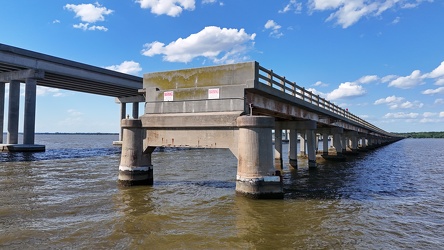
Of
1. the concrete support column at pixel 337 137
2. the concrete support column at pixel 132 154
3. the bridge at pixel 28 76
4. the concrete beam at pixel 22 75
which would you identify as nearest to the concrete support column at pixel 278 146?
the concrete support column at pixel 337 137

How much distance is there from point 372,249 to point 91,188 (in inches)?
475

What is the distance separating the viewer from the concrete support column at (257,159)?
10.9 meters

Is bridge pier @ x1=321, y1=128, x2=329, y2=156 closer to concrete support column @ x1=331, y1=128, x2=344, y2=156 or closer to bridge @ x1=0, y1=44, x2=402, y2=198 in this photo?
concrete support column @ x1=331, y1=128, x2=344, y2=156

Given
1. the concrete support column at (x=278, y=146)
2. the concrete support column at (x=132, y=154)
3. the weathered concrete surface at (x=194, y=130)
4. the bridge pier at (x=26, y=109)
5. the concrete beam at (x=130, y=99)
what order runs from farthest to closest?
the concrete beam at (x=130, y=99) < the bridge pier at (x=26, y=109) < the concrete support column at (x=278, y=146) < the concrete support column at (x=132, y=154) < the weathered concrete surface at (x=194, y=130)

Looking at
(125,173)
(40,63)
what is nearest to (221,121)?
(125,173)

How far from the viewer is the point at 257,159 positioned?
35.7 ft

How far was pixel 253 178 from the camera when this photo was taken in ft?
35.9

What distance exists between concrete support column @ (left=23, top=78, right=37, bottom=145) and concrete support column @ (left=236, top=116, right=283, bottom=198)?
3758cm

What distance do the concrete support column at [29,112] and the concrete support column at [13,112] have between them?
4.59 feet

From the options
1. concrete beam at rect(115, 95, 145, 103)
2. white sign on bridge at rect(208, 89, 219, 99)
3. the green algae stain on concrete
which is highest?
concrete beam at rect(115, 95, 145, 103)

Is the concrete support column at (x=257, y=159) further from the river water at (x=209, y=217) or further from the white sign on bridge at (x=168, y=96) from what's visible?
the white sign on bridge at (x=168, y=96)

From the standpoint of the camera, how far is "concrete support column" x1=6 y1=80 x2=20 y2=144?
38394 millimetres

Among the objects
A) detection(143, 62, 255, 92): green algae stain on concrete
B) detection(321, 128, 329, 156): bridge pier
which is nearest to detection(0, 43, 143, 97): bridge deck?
detection(143, 62, 255, 92): green algae stain on concrete

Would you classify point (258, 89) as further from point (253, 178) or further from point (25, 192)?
point (25, 192)
